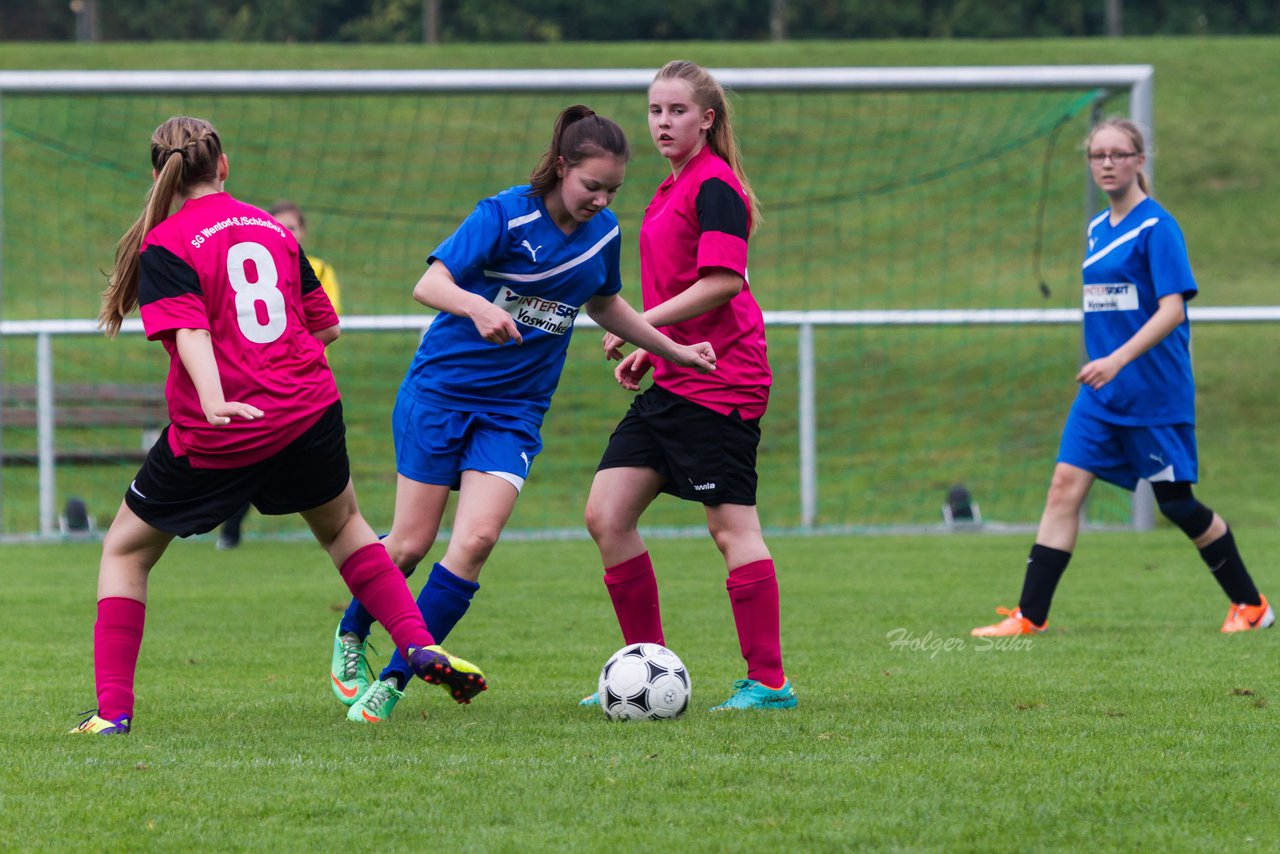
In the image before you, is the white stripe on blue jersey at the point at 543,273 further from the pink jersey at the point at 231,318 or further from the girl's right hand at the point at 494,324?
the pink jersey at the point at 231,318

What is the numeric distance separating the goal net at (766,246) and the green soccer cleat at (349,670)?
17.6ft

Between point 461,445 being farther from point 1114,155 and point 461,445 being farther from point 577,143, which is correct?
point 1114,155

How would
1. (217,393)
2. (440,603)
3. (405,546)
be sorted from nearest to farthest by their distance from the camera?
(217,393) → (440,603) → (405,546)

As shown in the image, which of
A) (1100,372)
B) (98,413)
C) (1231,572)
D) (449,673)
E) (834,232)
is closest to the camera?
(449,673)

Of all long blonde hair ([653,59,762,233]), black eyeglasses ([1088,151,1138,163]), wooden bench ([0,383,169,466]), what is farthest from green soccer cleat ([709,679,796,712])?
wooden bench ([0,383,169,466])

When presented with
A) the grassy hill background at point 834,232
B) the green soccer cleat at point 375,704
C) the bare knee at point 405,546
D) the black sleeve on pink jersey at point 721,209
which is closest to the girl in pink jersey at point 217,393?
the green soccer cleat at point 375,704

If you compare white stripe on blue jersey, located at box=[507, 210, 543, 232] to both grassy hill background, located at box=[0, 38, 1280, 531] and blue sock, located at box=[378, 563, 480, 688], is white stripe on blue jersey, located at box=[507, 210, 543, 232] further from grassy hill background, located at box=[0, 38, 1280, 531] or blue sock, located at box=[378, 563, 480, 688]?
grassy hill background, located at box=[0, 38, 1280, 531]

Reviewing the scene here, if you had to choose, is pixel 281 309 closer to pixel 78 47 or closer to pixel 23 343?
pixel 23 343

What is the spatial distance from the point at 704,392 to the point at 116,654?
1.75 meters

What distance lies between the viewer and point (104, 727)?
4137 millimetres

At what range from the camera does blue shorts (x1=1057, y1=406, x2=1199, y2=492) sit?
20.5 feet

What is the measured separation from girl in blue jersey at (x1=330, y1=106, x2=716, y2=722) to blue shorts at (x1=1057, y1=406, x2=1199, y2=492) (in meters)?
2.47

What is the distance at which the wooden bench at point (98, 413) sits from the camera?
1098 centimetres

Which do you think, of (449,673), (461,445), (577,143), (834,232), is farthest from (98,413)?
(834,232)
